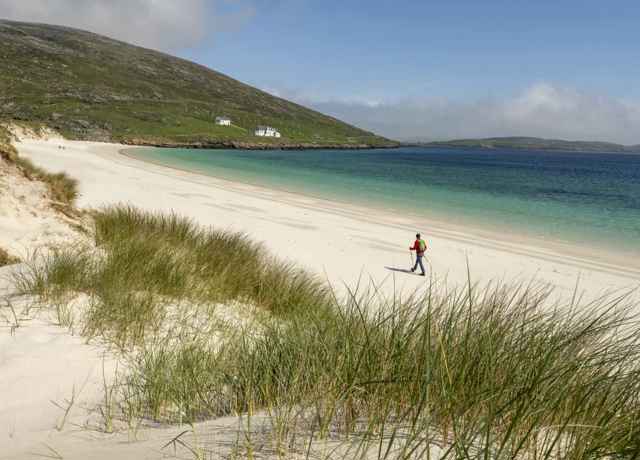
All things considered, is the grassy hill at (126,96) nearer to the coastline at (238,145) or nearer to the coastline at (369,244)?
the coastline at (238,145)

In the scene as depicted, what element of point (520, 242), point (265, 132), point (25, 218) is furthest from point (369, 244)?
point (265, 132)

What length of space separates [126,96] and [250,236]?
113 meters

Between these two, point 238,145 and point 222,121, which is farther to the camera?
point 222,121

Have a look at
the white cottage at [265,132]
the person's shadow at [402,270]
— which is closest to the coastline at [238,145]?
the white cottage at [265,132]

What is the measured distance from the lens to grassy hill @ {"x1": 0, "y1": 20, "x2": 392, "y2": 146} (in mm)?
76938

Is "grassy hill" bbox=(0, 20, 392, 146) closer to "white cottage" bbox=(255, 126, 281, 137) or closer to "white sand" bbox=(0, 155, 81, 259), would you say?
"white cottage" bbox=(255, 126, 281, 137)

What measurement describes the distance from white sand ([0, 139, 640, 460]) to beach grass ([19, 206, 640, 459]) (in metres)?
0.28

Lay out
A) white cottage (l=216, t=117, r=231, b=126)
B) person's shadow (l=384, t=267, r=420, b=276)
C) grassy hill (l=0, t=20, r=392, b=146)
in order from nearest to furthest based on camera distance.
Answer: person's shadow (l=384, t=267, r=420, b=276) < grassy hill (l=0, t=20, r=392, b=146) < white cottage (l=216, t=117, r=231, b=126)

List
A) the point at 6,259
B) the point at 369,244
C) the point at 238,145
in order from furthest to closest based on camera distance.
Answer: the point at 238,145 → the point at 369,244 → the point at 6,259

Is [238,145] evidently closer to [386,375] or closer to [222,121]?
[222,121]

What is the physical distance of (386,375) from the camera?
2.15 m

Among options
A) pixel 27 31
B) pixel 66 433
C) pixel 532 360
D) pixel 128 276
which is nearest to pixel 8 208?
pixel 128 276

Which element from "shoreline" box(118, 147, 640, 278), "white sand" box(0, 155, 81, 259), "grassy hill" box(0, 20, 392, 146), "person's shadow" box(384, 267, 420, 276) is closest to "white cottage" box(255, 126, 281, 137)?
"grassy hill" box(0, 20, 392, 146)

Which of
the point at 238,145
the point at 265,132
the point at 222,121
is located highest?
the point at 222,121
